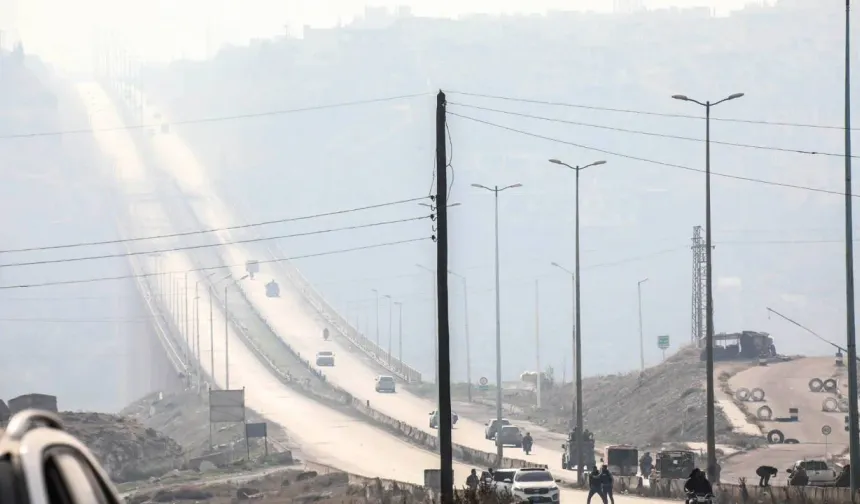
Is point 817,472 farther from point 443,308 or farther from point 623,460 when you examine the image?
point 443,308

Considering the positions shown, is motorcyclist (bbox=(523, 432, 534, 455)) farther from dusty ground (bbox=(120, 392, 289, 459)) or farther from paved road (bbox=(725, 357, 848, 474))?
dusty ground (bbox=(120, 392, 289, 459))

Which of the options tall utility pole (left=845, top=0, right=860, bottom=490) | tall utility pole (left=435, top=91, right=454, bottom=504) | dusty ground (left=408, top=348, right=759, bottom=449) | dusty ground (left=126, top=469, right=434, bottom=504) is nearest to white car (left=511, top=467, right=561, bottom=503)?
dusty ground (left=126, top=469, right=434, bottom=504)

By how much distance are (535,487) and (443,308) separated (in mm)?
17259

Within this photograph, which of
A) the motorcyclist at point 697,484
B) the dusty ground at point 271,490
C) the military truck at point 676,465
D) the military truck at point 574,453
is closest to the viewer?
the motorcyclist at point 697,484

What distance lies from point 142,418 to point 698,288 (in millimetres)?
67032

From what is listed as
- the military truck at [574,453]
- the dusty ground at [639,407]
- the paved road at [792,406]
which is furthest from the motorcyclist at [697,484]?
the dusty ground at [639,407]

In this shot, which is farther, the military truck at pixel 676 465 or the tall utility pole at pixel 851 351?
the military truck at pixel 676 465

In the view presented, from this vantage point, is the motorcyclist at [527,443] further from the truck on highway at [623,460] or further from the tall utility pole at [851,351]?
the tall utility pole at [851,351]

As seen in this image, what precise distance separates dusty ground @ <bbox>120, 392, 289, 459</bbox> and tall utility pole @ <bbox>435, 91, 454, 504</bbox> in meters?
71.3

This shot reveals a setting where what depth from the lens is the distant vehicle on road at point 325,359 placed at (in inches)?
6629

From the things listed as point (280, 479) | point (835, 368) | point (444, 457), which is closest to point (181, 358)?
point (835, 368)

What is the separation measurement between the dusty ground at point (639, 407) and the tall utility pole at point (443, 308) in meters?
61.8

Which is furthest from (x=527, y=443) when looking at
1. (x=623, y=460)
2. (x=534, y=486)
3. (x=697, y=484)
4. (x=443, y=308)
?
(x=443, y=308)

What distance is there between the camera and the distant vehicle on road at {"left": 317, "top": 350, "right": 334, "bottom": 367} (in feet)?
552
